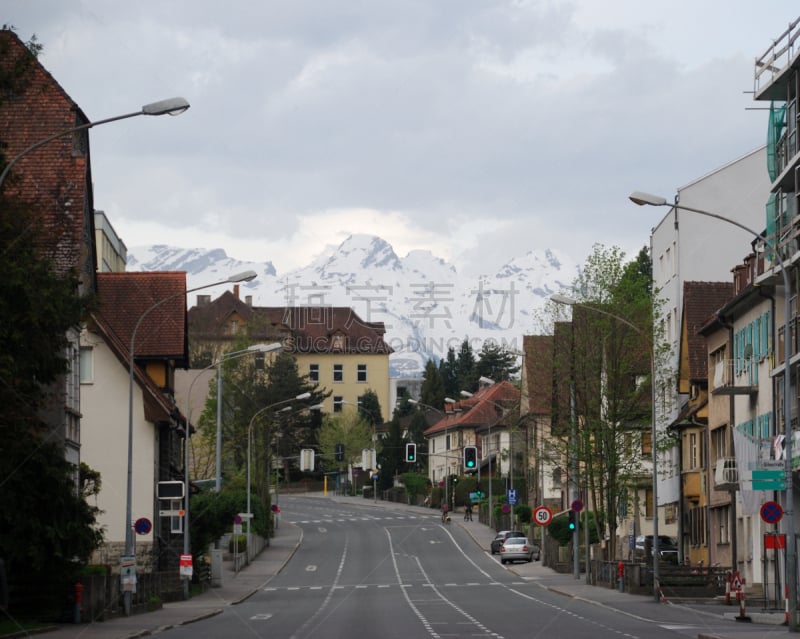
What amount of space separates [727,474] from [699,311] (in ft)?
48.5

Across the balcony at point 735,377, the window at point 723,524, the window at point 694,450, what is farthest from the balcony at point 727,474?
the window at point 694,450

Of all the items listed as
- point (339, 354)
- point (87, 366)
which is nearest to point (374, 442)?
point (339, 354)

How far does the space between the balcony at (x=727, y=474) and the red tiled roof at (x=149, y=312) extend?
20.5 metres

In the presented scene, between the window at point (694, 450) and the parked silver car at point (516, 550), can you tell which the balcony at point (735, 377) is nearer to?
the window at point (694, 450)

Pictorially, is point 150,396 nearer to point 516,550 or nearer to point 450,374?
point 516,550

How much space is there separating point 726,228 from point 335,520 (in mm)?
50483

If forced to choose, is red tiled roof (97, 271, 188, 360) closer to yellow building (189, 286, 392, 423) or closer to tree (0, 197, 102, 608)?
tree (0, 197, 102, 608)

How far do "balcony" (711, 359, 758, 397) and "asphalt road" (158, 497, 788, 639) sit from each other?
8642mm

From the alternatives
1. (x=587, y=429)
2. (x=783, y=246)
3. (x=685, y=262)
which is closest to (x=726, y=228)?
(x=685, y=262)

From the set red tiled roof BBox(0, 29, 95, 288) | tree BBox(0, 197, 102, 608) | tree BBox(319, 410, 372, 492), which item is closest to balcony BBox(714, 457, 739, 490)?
red tiled roof BBox(0, 29, 95, 288)

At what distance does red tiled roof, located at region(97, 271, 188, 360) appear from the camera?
57.1 meters

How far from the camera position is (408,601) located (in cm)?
4525

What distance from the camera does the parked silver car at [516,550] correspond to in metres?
74.4

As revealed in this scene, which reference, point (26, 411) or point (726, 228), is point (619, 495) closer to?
point (726, 228)
